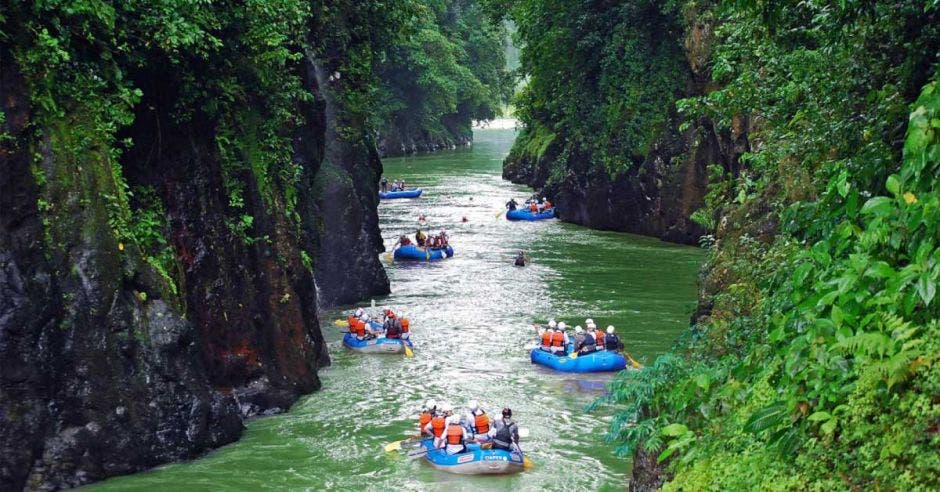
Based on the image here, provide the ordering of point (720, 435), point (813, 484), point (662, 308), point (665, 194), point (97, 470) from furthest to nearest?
1. point (665, 194)
2. point (662, 308)
3. point (97, 470)
4. point (720, 435)
5. point (813, 484)

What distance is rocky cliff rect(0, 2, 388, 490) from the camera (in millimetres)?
14352

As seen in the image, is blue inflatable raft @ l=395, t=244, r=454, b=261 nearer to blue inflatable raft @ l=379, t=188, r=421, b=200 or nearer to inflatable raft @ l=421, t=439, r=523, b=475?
blue inflatable raft @ l=379, t=188, r=421, b=200

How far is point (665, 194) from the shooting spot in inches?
1516

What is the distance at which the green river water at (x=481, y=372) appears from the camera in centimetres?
1606

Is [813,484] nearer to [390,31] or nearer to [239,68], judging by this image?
[239,68]

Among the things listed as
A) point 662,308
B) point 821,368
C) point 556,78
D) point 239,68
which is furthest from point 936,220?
point 556,78

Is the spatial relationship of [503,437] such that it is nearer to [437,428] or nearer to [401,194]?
[437,428]

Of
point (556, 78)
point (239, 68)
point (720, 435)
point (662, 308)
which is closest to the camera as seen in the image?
point (720, 435)

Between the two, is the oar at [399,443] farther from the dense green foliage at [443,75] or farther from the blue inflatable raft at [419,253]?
the dense green foliage at [443,75]

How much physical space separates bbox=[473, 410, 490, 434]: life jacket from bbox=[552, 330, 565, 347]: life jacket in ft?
18.0

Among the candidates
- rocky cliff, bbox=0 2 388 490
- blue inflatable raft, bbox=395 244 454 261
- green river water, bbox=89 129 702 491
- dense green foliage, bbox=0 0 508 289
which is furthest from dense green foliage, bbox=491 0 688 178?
rocky cliff, bbox=0 2 388 490

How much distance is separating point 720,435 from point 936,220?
109 inches

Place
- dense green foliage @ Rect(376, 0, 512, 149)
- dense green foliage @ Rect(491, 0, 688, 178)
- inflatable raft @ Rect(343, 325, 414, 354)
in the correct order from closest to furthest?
1. inflatable raft @ Rect(343, 325, 414, 354)
2. dense green foliage @ Rect(491, 0, 688, 178)
3. dense green foliage @ Rect(376, 0, 512, 149)

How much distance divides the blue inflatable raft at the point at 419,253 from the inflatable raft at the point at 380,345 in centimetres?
1216
